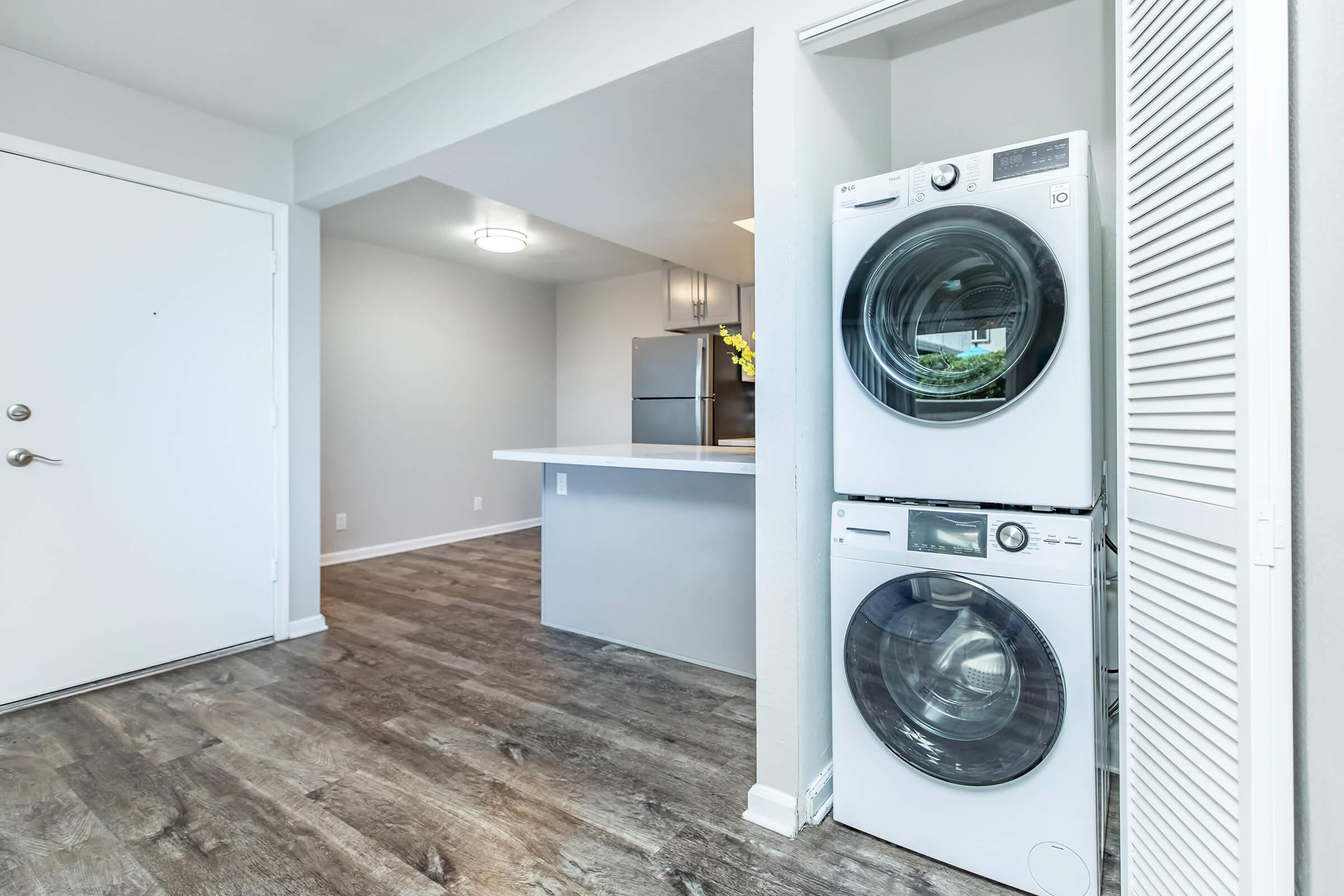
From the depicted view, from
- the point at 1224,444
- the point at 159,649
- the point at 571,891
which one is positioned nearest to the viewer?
the point at 1224,444

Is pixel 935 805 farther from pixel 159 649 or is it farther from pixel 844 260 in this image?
pixel 159 649

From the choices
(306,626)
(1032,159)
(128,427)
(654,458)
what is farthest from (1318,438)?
(306,626)

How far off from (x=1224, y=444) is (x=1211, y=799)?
1.73 feet

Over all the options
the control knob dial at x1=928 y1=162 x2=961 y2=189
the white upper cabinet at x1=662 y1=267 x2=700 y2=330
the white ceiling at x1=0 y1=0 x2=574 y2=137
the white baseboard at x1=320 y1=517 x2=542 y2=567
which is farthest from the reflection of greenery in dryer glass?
the white baseboard at x1=320 y1=517 x2=542 y2=567

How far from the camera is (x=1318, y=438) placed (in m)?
0.93

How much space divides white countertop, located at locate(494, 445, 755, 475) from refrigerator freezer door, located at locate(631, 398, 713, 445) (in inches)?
59.3

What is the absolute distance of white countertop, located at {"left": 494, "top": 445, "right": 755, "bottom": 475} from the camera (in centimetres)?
235

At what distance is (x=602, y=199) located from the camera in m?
3.26

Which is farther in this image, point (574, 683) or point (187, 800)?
point (574, 683)

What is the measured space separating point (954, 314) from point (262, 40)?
2.52 m

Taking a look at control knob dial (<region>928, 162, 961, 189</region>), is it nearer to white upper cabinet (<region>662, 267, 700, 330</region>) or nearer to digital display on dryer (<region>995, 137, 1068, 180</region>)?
digital display on dryer (<region>995, 137, 1068, 180</region>)

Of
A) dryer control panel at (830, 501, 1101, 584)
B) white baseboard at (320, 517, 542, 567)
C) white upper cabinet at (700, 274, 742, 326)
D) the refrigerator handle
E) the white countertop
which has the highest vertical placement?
white upper cabinet at (700, 274, 742, 326)

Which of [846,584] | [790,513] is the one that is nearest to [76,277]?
[790,513]

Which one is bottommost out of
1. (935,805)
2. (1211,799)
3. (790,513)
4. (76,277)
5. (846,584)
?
(935,805)
